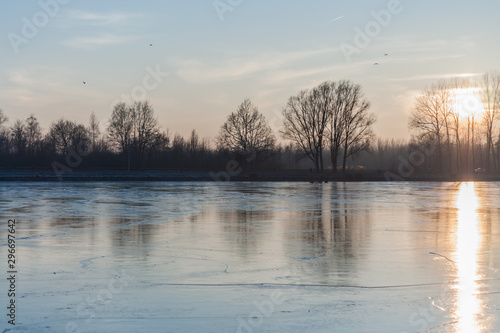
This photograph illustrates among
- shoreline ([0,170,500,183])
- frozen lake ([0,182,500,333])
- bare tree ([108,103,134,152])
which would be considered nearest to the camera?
frozen lake ([0,182,500,333])

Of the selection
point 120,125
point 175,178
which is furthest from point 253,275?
point 120,125

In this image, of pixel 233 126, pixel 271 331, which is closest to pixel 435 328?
pixel 271 331

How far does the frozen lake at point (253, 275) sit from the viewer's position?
23.7ft

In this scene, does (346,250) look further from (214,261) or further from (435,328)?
(435,328)

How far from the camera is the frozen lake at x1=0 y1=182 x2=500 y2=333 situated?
284 inches

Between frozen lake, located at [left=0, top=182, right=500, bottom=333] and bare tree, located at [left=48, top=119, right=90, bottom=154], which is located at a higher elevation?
bare tree, located at [left=48, top=119, right=90, bottom=154]

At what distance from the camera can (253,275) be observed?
10141 millimetres

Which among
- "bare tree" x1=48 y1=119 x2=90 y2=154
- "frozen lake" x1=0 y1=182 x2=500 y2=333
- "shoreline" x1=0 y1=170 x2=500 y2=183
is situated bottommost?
"frozen lake" x1=0 y1=182 x2=500 y2=333

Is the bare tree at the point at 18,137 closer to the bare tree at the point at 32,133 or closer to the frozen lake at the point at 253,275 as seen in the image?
the bare tree at the point at 32,133

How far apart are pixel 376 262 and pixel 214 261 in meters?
3.12

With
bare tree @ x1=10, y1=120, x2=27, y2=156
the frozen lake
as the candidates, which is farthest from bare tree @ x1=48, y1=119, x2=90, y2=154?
the frozen lake

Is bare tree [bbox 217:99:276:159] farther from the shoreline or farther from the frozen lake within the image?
the frozen lake

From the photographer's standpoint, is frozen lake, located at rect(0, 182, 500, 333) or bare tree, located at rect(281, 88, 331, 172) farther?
bare tree, located at rect(281, 88, 331, 172)

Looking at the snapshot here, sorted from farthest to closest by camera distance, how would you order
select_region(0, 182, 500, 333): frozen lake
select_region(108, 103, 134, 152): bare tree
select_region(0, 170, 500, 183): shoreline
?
select_region(108, 103, 134, 152): bare tree
select_region(0, 170, 500, 183): shoreline
select_region(0, 182, 500, 333): frozen lake
